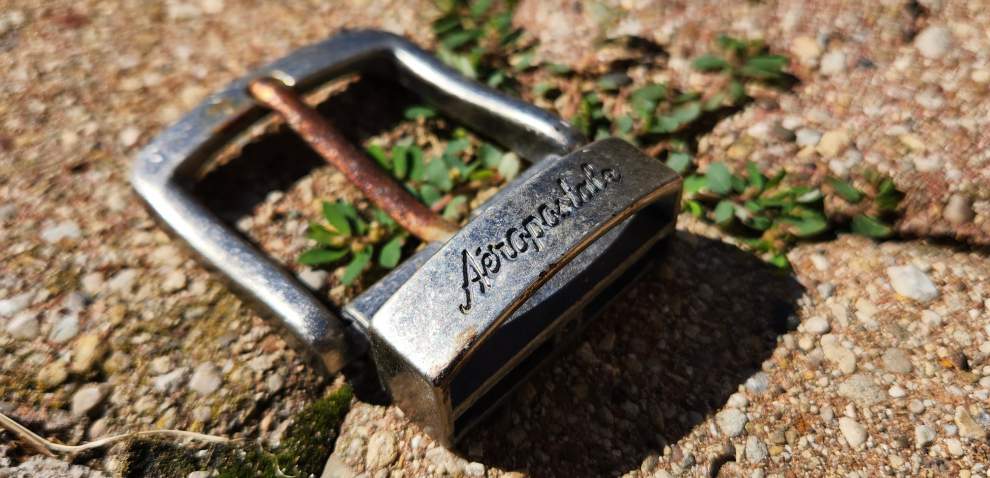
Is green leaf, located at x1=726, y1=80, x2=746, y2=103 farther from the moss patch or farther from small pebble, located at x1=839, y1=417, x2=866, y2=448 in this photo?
the moss patch

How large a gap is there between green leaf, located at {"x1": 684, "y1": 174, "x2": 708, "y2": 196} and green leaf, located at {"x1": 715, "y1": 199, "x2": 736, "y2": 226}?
0.08 metres

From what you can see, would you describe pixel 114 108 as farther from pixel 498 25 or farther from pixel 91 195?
pixel 498 25

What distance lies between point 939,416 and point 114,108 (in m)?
2.58

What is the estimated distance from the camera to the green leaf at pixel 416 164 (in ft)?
8.41

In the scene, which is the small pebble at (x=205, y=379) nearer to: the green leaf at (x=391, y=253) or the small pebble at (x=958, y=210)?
the green leaf at (x=391, y=253)

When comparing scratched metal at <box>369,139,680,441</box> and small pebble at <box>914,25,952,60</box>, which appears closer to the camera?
scratched metal at <box>369,139,680,441</box>

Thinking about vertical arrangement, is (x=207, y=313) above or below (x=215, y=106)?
below

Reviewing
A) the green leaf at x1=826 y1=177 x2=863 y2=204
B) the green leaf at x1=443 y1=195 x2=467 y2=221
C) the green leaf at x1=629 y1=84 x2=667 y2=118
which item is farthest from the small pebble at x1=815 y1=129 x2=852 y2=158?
the green leaf at x1=443 y1=195 x2=467 y2=221

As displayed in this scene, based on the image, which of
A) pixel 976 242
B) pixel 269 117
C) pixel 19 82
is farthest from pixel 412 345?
pixel 19 82

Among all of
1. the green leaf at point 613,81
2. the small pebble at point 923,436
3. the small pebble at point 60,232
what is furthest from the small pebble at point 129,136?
the small pebble at point 923,436

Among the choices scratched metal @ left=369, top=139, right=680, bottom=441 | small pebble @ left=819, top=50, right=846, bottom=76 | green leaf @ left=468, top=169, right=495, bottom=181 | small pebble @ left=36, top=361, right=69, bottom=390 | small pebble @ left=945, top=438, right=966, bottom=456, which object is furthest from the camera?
small pebble @ left=819, top=50, right=846, bottom=76

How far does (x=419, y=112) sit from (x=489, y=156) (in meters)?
0.31

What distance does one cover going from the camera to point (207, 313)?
2.25 meters

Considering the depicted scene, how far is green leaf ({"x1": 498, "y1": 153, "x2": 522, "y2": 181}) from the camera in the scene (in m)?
2.54
